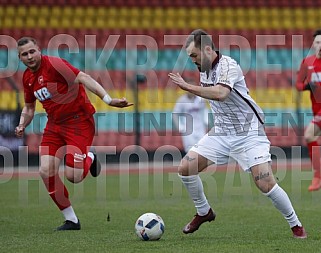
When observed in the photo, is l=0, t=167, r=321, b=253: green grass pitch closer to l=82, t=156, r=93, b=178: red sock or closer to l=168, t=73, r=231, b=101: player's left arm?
l=82, t=156, r=93, b=178: red sock

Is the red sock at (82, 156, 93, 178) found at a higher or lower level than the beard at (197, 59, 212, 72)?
lower

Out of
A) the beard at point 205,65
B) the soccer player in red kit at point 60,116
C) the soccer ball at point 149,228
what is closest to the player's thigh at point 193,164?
the soccer ball at point 149,228

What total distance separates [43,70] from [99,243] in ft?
7.55

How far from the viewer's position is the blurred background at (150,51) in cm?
1931

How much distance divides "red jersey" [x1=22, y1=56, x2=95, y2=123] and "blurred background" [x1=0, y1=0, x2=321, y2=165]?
28.4 ft

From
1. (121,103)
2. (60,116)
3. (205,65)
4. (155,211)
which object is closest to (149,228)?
(121,103)

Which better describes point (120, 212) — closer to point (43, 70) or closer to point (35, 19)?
point (43, 70)

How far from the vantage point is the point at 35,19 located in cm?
2239

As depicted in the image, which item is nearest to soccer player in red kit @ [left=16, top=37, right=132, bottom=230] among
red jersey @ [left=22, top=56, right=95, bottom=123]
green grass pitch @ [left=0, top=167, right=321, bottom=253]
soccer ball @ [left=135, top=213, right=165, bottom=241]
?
red jersey @ [left=22, top=56, right=95, bottom=123]

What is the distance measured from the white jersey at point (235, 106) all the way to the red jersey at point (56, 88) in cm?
179

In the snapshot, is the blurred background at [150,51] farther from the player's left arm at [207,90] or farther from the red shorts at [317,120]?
the player's left arm at [207,90]

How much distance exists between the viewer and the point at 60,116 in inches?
356

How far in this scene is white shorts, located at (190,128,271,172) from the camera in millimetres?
7664

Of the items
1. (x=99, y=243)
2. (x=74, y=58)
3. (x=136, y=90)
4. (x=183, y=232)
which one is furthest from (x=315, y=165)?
(x=74, y=58)
